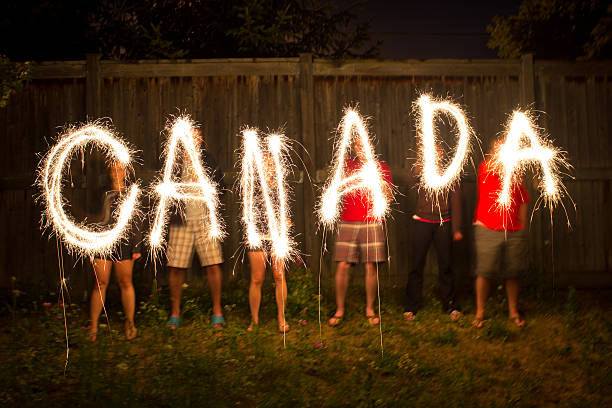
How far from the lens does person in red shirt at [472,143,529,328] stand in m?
5.36

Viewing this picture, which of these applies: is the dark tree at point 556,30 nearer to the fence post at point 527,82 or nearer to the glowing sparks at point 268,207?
the fence post at point 527,82

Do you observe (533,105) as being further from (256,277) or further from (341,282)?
(256,277)

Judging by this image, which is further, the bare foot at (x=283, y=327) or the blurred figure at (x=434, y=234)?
the blurred figure at (x=434, y=234)

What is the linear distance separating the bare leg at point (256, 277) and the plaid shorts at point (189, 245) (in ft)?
1.42

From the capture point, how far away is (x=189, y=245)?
5.44m

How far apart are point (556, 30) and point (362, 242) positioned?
319 inches

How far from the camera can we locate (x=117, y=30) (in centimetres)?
823

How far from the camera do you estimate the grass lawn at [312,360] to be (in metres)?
3.77

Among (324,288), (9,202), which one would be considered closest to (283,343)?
(324,288)

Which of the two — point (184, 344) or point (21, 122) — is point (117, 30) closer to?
point (21, 122)

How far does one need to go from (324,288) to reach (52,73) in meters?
4.45

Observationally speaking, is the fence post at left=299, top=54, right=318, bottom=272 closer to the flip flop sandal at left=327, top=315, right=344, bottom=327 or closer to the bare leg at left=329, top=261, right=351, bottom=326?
the bare leg at left=329, top=261, right=351, bottom=326

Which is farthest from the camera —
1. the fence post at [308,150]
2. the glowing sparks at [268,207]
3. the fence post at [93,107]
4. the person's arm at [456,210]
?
the fence post at [308,150]

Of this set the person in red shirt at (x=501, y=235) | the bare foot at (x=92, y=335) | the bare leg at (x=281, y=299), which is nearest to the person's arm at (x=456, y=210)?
the person in red shirt at (x=501, y=235)
